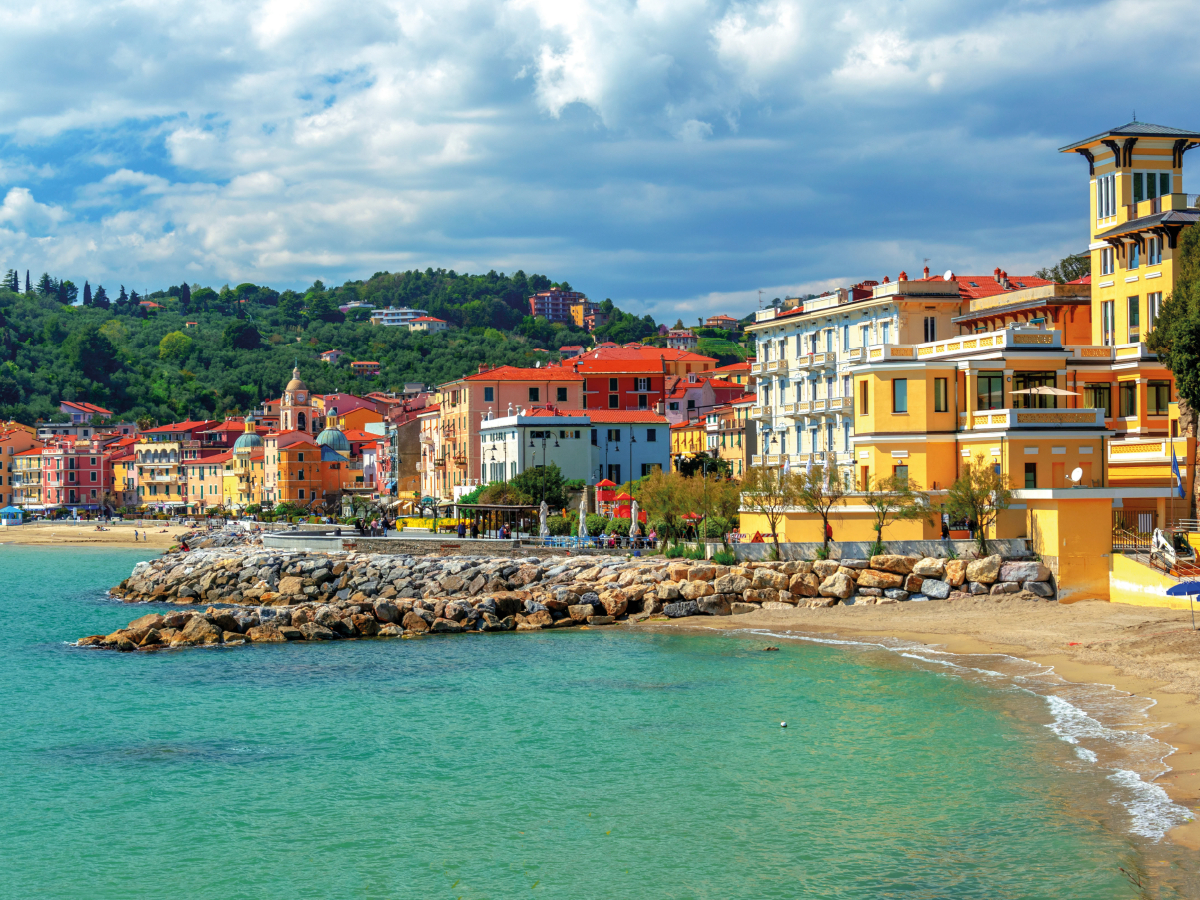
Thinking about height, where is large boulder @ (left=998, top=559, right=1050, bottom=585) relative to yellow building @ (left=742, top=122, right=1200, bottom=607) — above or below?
below

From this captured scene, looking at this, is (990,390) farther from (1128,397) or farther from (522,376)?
(522,376)

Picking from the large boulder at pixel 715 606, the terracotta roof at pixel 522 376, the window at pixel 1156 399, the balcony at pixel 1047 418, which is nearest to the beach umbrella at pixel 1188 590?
the balcony at pixel 1047 418

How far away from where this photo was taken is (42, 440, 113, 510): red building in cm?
16050

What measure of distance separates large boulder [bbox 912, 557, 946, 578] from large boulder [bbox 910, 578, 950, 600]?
291 mm

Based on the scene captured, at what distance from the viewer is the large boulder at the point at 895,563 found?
42.2 metres

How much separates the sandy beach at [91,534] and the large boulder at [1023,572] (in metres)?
89.0

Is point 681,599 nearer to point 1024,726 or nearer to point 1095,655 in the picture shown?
point 1095,655

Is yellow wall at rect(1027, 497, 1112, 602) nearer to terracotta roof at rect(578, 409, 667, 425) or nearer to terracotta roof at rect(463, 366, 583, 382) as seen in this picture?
terracotta roof at rect(578, 409, 667, 425)

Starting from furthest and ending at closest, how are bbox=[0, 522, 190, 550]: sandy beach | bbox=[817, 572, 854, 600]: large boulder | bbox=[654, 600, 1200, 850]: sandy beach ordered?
bbox=[0, 522, 190, 550]: sandy beach < bbox=[817, 572, 854, 600]: large boulder < bbox=[654, 600, 1200, 850]: sandy beach

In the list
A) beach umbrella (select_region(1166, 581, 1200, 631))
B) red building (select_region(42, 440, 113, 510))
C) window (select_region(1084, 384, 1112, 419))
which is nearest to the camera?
beach umbrella (select_region(1166, 581, 1200, 631))

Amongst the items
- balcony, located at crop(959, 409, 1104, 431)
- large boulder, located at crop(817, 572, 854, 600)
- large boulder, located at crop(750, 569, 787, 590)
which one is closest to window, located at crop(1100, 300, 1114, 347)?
balcony, located at crop(959, 409, 1104, 431)

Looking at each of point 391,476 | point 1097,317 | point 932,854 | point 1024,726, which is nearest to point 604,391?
point 391,476

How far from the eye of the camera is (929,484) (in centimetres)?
4456

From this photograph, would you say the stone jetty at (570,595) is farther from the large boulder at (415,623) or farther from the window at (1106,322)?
the window at (1106,322)
